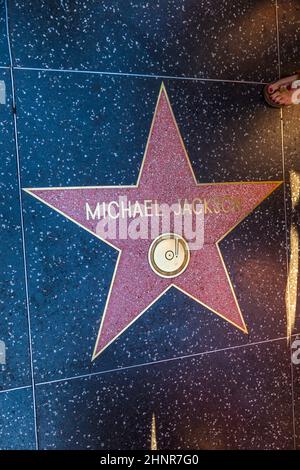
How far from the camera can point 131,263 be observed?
1.38 m

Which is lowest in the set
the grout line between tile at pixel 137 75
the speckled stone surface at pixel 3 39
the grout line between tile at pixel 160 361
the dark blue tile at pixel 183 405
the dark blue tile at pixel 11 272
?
the dark blue tile at pixel 183 405

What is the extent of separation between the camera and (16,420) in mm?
1345

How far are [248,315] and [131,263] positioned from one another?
544mm

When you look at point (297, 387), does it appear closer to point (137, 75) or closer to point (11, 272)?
point (11, 272)

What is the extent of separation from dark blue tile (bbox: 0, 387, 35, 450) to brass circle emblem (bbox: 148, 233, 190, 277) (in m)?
0.67

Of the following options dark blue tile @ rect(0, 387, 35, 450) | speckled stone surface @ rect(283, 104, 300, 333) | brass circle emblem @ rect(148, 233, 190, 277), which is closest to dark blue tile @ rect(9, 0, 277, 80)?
speckled stone surface @ rect(283, 104, 300, 333)

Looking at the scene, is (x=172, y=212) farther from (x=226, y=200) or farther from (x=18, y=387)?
(x=18, y=387)

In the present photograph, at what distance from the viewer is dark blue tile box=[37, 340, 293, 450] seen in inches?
54.3

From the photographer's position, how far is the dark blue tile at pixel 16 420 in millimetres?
1335

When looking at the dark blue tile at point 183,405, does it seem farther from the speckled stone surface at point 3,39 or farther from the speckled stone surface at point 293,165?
the speckled stone surface at point 3,39

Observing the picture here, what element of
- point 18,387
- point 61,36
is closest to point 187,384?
point 18,387

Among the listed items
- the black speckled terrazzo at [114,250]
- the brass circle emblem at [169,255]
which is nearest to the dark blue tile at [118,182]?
the black speckled terrazzo at [114,250]

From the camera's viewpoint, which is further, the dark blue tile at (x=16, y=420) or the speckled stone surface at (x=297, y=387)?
the speckled stone surface at (x=297, y=387)

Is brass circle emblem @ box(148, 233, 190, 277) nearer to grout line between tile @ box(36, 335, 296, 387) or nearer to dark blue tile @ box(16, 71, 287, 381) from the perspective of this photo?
dark blue tile @ box(16, 71, 287, 381)
